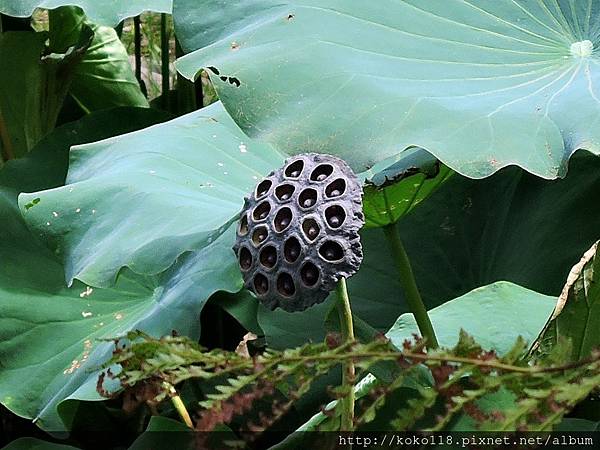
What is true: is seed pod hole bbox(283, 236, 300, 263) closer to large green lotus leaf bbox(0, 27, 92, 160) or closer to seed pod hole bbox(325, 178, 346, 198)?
seed pod hole bbox(325, 178, 346, 198)

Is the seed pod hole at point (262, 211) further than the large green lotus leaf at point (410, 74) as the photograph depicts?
No

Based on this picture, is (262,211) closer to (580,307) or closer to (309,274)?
(309,274)

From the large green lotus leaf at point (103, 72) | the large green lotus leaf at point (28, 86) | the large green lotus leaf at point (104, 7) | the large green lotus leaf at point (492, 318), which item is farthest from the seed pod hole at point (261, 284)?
the large green lotus leaf at point (103, 72)

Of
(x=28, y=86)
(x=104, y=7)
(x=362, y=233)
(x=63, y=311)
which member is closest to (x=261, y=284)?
(x=362, y=233)

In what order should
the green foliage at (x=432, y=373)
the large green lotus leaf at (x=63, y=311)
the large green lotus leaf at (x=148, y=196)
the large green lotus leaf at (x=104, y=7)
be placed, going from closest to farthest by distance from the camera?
the green foliage at (x=432, y=373) → the large green lotus leaf at (x=148, y=196) → the large green lotus leaf at (x=63, y=311) → the large green lotus leaf at (x=104, y=7)

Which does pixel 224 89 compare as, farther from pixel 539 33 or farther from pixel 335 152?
pixel 539 33

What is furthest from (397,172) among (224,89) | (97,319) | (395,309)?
(97,319)

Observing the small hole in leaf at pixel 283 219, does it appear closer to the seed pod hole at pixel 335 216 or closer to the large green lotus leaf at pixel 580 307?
the seed pod hole at pixel 335 216
